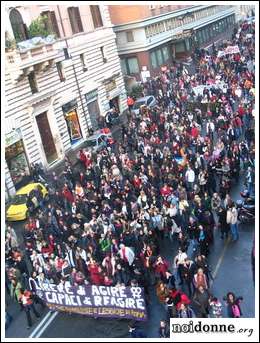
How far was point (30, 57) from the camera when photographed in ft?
97.6

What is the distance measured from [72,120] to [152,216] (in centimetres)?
1912

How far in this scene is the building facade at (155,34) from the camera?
49.0 metres

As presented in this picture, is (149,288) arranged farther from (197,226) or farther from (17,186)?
(17,186)

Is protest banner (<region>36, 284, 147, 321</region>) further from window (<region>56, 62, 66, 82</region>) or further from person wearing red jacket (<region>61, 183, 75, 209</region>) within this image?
window (<region>56, 62, 66, 82</region>)

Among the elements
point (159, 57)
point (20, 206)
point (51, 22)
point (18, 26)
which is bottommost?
point (20, 206)

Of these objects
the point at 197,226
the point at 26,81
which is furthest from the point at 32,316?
the point at 26,81

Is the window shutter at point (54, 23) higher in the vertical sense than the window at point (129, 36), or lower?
higher

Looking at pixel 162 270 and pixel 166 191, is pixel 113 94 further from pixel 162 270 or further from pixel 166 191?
pixel 162 270

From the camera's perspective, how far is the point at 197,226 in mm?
16734

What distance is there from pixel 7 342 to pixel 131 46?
4009 centimetres

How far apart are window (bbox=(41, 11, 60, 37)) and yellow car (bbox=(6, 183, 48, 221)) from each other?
12430 millimetres

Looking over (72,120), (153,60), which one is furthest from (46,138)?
(153,60)

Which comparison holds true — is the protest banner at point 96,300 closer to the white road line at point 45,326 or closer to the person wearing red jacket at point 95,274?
the white road line at point 45,326

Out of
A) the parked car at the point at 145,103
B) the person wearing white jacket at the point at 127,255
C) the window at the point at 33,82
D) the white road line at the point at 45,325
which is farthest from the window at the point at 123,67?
the person wearing white jacket at the point at 127,255
